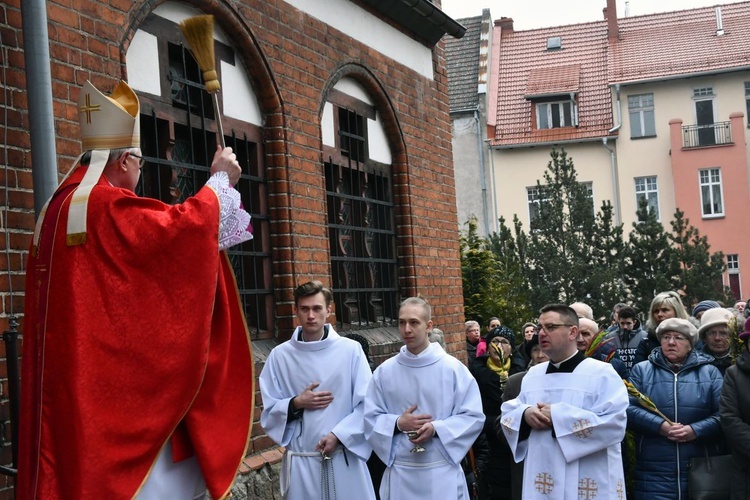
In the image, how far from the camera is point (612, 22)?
139ft

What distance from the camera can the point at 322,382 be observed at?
7.01 metres

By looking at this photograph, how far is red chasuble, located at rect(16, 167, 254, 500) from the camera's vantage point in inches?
169

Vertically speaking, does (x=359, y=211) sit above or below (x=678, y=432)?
above

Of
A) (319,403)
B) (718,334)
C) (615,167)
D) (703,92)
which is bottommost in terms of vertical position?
(319,403)

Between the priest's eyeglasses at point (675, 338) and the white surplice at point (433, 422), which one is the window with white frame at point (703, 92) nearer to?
the priest's eyeglasses at point (675, 338)

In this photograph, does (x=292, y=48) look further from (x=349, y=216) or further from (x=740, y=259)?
(x=740, y=259)

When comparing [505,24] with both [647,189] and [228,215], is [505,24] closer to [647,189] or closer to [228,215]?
[647,189]

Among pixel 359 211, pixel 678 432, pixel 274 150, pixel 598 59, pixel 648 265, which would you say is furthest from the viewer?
pixel 598 59

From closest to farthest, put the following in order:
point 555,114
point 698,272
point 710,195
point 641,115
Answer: point 698,272
point 710,195
point 641,115
point 555,114

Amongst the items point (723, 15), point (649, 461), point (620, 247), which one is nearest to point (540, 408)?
point (649, 461)

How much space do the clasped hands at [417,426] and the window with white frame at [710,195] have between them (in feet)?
109

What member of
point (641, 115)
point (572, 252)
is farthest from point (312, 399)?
point (641, 115)

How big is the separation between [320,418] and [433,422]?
27.9 inches

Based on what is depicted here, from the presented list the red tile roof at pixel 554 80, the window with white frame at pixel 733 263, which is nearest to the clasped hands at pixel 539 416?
the window with white frame at pixel 733 263
